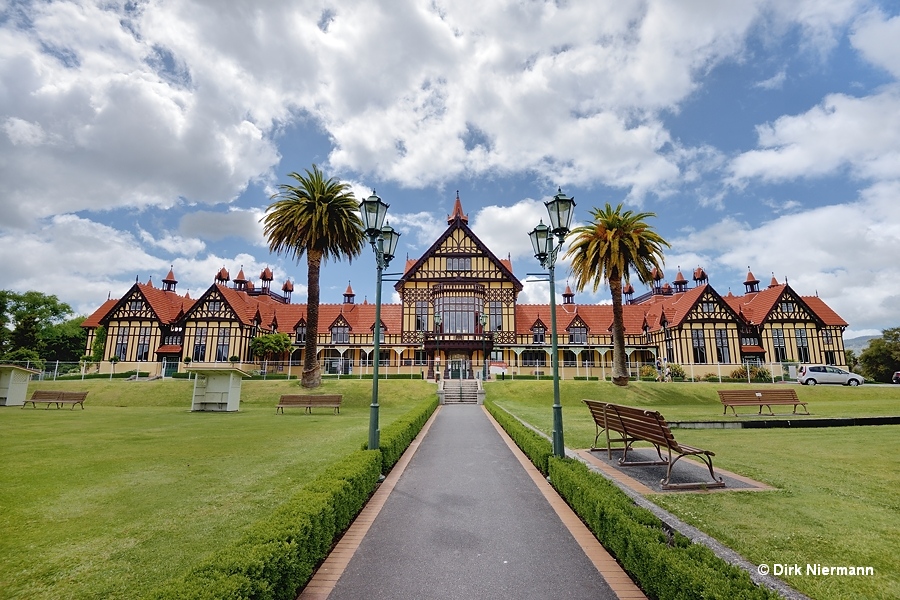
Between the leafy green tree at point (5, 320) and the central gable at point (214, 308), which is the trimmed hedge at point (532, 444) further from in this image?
the leafy green tree at point (5, 320)

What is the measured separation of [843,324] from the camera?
4616 centimetres

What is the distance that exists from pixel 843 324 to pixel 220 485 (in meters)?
59.3

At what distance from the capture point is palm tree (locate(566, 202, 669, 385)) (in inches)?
1185

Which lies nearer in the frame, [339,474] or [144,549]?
[144,549]

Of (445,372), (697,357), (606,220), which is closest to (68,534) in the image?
(606,220)

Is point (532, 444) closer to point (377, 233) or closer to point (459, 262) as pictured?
point (377, 233)

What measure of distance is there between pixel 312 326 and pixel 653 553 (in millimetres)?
28911

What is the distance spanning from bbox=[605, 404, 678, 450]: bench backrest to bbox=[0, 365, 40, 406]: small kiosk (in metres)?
31.0

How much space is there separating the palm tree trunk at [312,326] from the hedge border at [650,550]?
25373 mm

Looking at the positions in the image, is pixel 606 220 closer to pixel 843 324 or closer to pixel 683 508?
pixel 683 508

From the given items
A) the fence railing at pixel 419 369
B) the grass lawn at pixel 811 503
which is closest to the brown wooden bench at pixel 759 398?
the grass lawn at pixel 811 503

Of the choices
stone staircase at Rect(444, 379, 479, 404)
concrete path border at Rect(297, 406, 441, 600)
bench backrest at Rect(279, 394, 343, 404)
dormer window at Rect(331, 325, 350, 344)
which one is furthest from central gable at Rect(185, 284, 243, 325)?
concrete path border at Rect(297, 406, 441, 600)

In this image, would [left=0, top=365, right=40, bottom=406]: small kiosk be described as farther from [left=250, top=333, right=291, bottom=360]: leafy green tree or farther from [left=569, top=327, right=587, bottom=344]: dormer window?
[left=569, top=327, right=587, bottom=344]: dormer window

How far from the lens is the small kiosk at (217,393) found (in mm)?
23373
